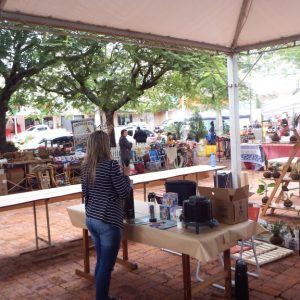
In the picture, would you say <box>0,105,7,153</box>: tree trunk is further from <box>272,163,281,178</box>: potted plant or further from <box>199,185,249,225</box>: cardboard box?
<box>199,185,249,225</box>: cardboard box

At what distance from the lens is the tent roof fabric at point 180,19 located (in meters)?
4.05

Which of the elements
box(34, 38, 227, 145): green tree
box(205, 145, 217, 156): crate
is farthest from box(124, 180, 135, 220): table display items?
box(205, 145, 217, 156): crate

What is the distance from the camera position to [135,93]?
13.0 metres

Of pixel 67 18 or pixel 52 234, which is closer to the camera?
pixel 67 18

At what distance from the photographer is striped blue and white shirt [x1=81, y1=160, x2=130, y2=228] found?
10.5 ft

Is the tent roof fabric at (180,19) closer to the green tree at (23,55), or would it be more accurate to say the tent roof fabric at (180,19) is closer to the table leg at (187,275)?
the table leg at (187,275)

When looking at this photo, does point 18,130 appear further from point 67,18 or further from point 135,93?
point 67,18

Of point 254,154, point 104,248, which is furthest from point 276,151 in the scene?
point 104,248

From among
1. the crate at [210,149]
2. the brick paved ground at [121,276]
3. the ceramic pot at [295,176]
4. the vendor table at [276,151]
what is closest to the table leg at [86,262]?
the brick paved ground at [121,276]

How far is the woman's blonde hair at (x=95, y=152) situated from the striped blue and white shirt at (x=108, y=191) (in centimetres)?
4

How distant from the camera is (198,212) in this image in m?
3.10

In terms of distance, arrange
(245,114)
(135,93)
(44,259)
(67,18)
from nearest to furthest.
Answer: (67,18), (44,259), (135,93), (245,114)

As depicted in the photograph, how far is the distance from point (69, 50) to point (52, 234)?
6.80 meters

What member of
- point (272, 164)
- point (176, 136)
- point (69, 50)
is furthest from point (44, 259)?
point (176, 136)
